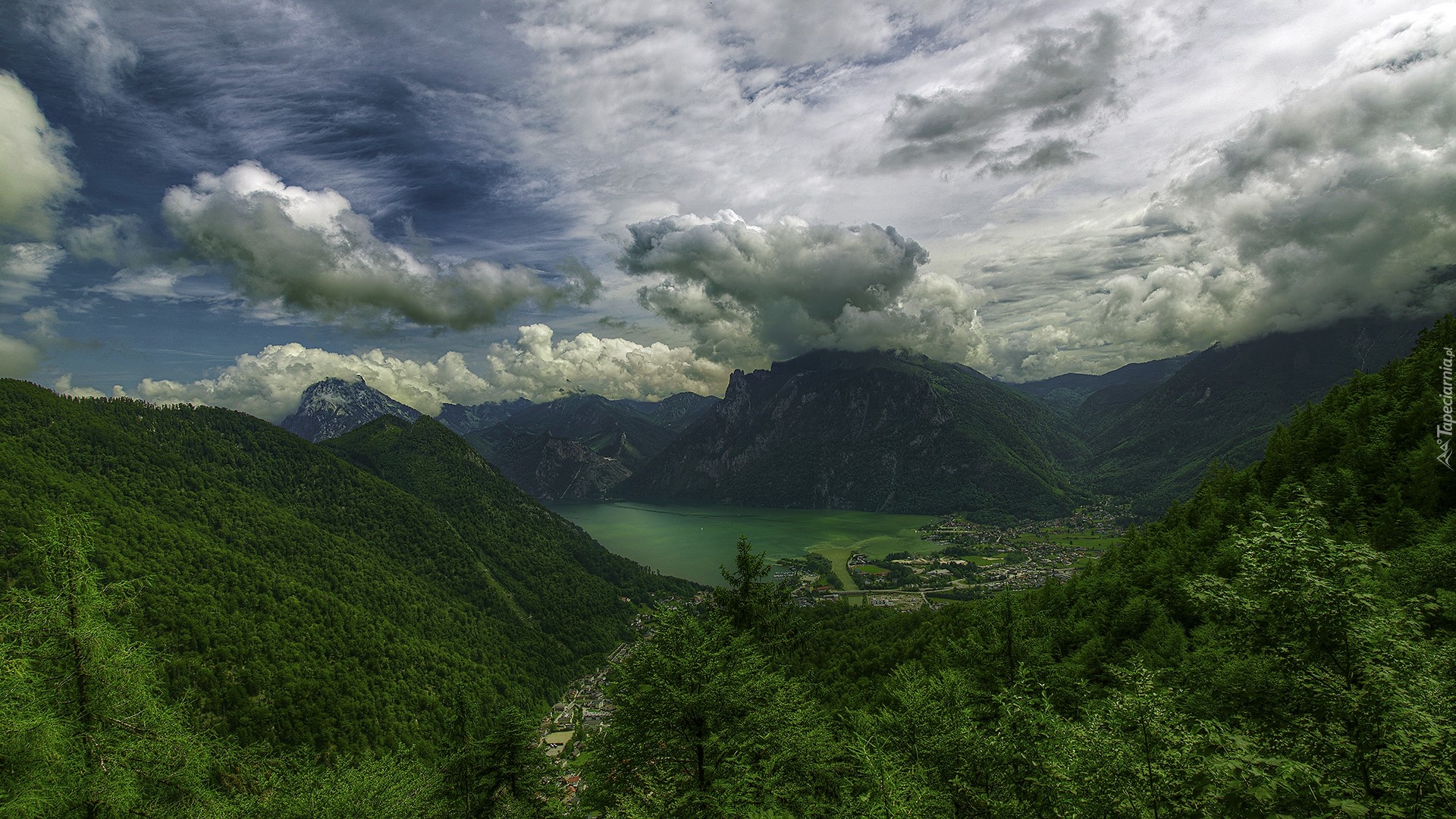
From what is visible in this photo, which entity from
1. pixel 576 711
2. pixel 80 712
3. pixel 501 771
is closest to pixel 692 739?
pixel 80 712

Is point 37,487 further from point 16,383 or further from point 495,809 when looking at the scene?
point 495,809

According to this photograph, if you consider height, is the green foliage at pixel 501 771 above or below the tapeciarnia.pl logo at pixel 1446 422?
below

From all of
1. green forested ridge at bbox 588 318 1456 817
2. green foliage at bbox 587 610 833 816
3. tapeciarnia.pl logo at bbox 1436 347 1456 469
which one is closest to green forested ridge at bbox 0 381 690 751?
green foliage at bbox 587 610 833 816

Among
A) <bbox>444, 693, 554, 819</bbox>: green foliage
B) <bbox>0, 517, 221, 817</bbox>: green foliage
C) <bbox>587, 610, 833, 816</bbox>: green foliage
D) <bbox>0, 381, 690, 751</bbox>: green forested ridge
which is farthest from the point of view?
<bbox>0, 381, 690, 751</bbox>: green forested ridge

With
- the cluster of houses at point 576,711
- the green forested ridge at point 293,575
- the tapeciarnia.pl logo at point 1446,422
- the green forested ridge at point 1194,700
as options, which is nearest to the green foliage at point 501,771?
the green forested ridge at point 293,575

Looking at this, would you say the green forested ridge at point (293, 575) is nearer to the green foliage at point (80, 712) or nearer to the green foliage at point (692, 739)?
the green foliage at point (692, 739)

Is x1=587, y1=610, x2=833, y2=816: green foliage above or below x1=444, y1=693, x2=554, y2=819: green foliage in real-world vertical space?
above

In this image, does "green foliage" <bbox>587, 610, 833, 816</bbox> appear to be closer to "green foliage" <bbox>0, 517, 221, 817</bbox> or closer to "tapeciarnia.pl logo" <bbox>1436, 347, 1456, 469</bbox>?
"green foliage" <bbox>0, 517, 221, 817</bbox>

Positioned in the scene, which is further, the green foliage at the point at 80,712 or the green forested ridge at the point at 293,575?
the green forested ridge at the point at 293,575

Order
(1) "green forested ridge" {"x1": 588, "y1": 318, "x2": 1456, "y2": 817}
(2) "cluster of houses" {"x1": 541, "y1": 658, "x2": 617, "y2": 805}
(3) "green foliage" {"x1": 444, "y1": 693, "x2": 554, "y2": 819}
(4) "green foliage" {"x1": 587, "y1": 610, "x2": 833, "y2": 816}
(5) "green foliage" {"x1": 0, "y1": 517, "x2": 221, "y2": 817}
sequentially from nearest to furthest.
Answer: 1. (1) "green forested ridge" {"x1": 588, "y1": 318, "x2": 1456, "y2": 817}
2. (5) "green foliage" {"x1": 0, "y1": 517, "x2": 221, "y2": 817}
3. (4) "green foliage" {"x1": 587, "y1": 610, "x2": 833, "y2": 816}
4. (3) "green foliage" {"x1": 444, "y1": 693, "x2": 554, "y2": 819}
5. (2) "cluster of houses" {"x1": 541, "y1": 658, "x2": 617, "y2": 805}
